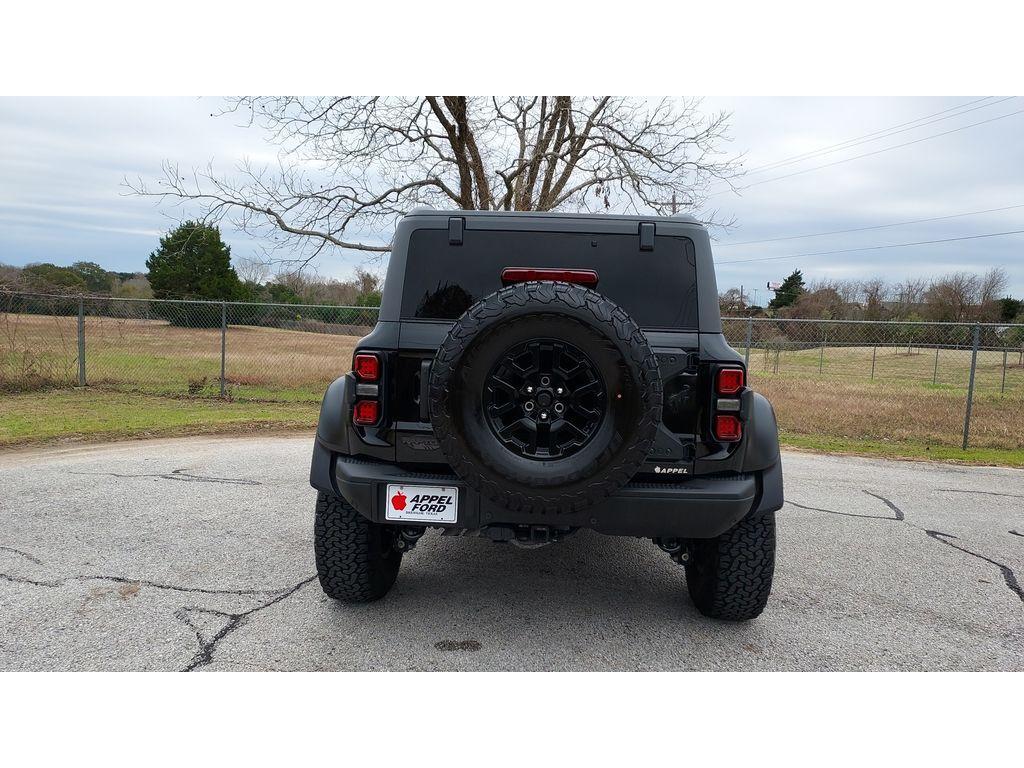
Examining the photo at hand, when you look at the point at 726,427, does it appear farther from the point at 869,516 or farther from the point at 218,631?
the point at 869,516

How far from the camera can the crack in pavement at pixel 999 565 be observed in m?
3.83

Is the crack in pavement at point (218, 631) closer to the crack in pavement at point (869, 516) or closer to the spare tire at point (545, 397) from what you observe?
the spare tire at point (545, 397)

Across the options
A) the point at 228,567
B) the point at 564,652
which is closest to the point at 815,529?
the point at 564,652

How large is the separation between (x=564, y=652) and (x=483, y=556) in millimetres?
1325

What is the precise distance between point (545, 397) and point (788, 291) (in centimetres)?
7368

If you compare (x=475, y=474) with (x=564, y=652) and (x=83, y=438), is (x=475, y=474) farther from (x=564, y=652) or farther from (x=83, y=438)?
(x=83, y=438)

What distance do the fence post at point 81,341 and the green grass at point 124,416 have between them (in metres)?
0.38

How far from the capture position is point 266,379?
502 inches

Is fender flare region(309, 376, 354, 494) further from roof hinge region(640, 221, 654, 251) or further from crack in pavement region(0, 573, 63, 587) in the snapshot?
crack in pavement region(0, 573, 63, 587)

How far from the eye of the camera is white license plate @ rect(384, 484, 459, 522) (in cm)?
278

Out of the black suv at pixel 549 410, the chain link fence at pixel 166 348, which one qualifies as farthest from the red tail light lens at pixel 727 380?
the chain link fence at pixel 166 348

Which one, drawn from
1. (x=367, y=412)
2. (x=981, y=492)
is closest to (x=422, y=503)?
(x=367, y=412)

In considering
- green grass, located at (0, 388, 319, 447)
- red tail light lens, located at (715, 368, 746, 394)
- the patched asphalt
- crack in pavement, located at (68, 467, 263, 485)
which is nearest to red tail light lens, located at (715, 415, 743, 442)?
red tail light lens, located at (715, 368, 746, 394)

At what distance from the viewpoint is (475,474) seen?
2561 mm
